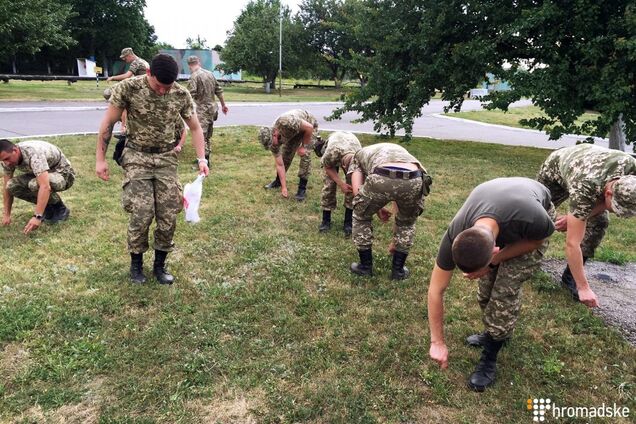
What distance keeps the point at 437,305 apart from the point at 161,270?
2.57 meters

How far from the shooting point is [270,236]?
5309mm

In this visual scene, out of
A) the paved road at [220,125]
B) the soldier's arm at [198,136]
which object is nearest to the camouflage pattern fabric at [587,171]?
the soldier's arm at [198,136]

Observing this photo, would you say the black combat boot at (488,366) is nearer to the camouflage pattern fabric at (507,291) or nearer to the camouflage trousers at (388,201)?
the camouflage pattern fabric at (507,291)

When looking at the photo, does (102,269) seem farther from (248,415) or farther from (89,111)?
(89,111)

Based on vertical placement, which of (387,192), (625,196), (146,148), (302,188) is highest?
(146,148)

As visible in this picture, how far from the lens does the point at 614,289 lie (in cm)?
429

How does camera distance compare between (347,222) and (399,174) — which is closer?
(399,174)

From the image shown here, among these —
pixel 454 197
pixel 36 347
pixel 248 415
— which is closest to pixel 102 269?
pixel 36 347

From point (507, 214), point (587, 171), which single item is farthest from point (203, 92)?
point (507, 214)

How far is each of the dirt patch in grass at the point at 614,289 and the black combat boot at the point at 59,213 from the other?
5319 mm

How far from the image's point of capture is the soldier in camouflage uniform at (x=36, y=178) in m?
4.75

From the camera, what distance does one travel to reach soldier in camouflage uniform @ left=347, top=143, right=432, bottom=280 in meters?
3.88

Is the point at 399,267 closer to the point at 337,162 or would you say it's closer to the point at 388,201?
the point at 388,201

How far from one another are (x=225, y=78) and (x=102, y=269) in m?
42.8
